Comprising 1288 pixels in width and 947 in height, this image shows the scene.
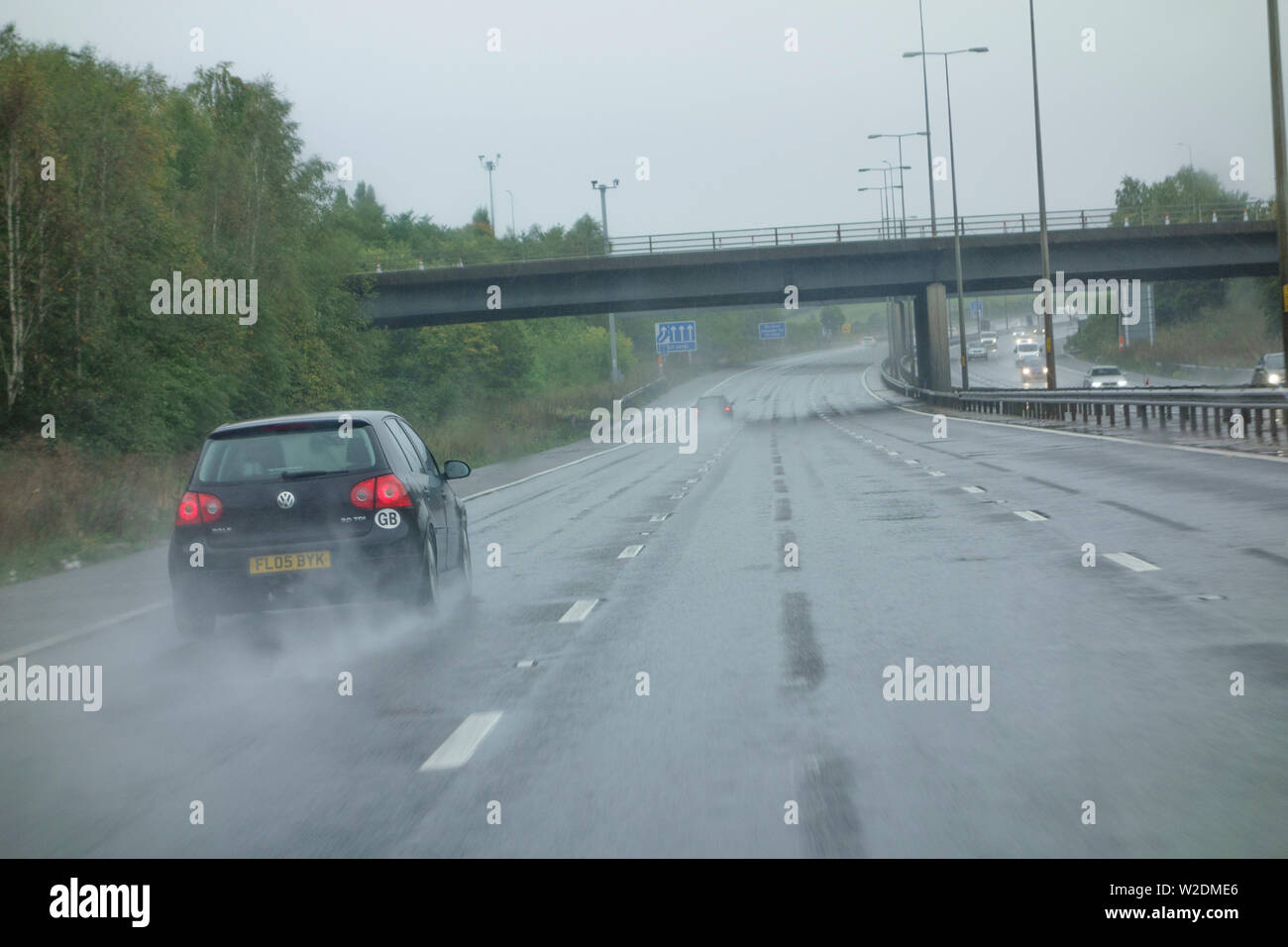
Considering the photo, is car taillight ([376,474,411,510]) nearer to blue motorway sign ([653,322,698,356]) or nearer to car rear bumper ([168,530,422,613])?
car rear bumper ([168,530,422,613])

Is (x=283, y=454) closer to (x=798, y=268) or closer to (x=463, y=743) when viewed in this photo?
(x=463, y=743)

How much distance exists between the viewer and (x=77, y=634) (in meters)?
12.1

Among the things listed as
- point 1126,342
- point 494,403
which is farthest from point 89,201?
point 1126,342

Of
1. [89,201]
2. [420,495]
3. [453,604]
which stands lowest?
[453,604]

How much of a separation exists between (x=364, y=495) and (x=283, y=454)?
751 mm

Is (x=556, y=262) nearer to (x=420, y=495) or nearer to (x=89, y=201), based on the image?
(x=89, y=201)

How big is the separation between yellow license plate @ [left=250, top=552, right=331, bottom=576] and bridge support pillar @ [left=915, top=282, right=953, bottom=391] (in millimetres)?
59347

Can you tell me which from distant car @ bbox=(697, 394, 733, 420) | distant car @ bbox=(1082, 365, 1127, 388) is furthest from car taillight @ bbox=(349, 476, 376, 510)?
distant car @ bbox=(697, 394, 733, 420)

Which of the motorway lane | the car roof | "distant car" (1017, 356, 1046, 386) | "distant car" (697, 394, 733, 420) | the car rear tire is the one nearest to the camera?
the motorway lane

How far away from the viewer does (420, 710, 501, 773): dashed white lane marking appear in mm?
6867

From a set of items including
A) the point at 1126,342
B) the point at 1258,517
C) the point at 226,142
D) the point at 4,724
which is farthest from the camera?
the point at 1126,342

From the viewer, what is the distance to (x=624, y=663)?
30.9ft

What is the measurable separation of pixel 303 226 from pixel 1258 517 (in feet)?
167

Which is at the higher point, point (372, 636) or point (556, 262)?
point (556, 262)
